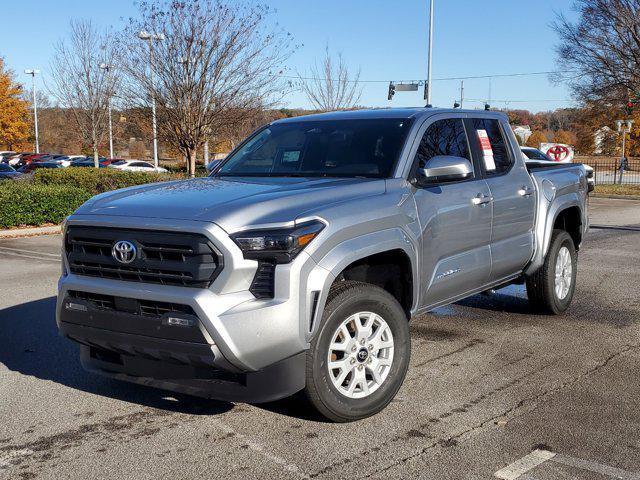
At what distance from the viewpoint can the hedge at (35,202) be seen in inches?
624

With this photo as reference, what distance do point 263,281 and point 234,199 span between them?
0.57m

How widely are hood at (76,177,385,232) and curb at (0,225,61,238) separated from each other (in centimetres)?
1150

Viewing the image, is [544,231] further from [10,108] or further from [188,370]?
[10,108]

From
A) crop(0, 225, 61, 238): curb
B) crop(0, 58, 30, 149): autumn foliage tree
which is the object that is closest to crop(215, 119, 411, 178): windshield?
crop(0, 225, 61, 238): curb

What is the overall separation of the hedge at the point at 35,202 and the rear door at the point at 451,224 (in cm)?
1251

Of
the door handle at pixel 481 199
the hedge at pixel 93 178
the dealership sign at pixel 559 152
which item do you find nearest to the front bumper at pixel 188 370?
the door handle at pixel 481 199

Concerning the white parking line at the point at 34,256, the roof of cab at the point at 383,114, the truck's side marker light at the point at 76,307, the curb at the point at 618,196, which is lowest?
the curb at the point at 618,196

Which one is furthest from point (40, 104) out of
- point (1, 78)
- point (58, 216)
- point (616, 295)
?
point (616, 295)

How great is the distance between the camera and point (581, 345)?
623cm

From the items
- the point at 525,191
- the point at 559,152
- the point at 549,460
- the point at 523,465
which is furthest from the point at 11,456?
the point at 559,152

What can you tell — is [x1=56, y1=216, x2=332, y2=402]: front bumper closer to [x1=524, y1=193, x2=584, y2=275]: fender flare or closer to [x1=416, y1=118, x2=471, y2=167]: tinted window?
[x1=416, y1=118, x2=471, y2=167]: tinted window

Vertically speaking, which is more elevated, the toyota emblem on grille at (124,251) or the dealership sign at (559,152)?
the dealership sign at (559,152)

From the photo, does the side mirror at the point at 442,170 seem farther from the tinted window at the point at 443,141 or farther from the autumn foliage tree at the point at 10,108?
the autumn foliage tree at the point at 10,108

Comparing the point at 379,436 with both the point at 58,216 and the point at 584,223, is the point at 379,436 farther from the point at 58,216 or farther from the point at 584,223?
the point at 58,216
